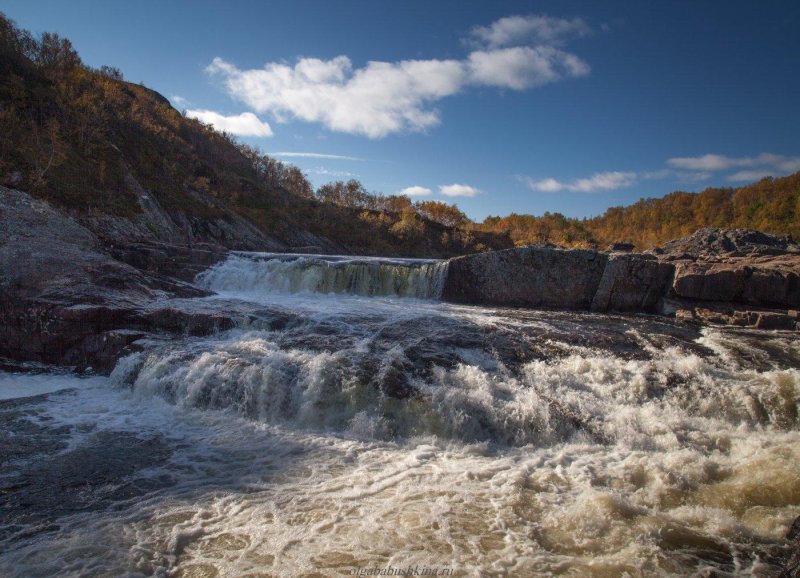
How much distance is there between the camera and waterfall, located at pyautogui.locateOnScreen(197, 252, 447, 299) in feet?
51.8

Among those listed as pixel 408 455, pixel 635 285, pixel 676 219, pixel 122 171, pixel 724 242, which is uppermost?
pixel 676 219

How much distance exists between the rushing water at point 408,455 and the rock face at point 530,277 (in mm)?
4274

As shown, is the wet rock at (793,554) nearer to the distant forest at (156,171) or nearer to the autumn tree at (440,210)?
the distant forest at (156,171)

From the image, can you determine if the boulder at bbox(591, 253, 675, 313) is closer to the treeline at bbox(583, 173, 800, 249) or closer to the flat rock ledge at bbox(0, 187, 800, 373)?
the flat rock ledge at bbox(0, 187, 800, 373)

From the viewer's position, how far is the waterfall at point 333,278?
51.8ft

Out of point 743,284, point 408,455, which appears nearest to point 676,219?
point 743,284

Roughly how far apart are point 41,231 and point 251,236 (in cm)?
2086

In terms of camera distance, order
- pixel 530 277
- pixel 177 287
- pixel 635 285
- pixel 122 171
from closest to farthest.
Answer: pixel 177 287
pixel 635 285
pixel 530 277
pixel 122 171

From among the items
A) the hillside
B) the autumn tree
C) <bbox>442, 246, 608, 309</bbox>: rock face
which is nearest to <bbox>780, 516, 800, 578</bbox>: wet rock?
<bbox>442, 246, 608, 309</bbox>: rock face

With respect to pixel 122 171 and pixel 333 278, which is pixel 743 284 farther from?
pixel 122 171

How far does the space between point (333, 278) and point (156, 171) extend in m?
20.9

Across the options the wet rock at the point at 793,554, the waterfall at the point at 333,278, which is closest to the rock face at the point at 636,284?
the waterfall at the point at 333,278

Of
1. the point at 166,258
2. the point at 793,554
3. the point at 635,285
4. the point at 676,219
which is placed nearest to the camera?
the point at 793,554

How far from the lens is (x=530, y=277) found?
1424 cm
